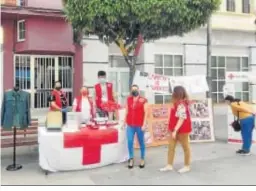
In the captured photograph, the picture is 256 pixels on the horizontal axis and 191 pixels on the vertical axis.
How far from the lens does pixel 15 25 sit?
541 inches

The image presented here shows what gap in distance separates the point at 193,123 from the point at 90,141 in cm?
341

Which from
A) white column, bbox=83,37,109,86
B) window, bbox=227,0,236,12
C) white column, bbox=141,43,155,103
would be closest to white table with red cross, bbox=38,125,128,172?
white column, bbox=83,37,109,86

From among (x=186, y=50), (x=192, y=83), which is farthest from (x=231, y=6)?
(x=192, y=83)

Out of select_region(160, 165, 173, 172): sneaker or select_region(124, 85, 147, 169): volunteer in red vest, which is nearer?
select_region(160, 165, 173, 172): sneaker

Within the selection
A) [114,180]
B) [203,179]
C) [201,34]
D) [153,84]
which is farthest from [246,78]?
[201,34]

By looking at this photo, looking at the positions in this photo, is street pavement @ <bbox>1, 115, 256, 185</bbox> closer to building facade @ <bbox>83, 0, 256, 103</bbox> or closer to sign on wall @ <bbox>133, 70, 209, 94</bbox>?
sign on wall @ <bbox>133, 70, 209, 94</bbox>

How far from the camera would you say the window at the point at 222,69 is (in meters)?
17.8

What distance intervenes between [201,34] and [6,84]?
881 cm

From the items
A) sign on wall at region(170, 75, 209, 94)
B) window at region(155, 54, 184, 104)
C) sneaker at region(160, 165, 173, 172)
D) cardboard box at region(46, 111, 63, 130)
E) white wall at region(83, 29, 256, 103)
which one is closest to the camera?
cardboard box at region(46, 111, 63, 130)

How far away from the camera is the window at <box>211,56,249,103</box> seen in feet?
58.2

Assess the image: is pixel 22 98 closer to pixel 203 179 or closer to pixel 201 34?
pixel 203 179

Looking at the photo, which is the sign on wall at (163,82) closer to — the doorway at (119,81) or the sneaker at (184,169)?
the sneaker at (184,169)

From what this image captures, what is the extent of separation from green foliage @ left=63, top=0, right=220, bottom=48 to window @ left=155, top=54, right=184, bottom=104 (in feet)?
22.3

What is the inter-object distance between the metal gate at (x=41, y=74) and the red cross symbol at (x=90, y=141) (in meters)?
7.98
